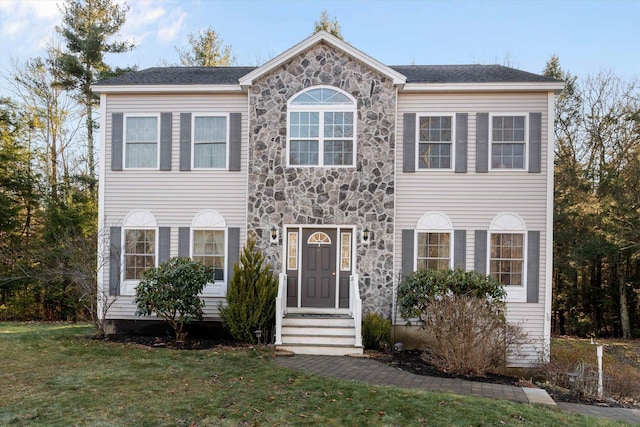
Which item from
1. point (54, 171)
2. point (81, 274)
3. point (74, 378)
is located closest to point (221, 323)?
point (81, 274)

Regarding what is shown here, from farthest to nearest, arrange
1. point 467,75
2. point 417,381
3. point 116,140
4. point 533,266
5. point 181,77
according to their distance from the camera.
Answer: point 181,77 < point 467,75 < point 116,140 < point 533,266 < point 417,381

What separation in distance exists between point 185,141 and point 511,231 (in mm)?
7942

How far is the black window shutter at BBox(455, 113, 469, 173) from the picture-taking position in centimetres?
1062

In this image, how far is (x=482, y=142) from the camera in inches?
418

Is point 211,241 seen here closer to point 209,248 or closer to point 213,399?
point 209,248

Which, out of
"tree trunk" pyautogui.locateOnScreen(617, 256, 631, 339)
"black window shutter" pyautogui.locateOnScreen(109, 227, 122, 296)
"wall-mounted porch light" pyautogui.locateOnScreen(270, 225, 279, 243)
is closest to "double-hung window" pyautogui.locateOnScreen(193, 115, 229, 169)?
"wall-mounted porch light" pyautogui.locateOnScreen(270, 225, 279, 243)

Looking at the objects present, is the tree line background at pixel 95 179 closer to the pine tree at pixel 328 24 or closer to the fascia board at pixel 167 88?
the pine tree at pixel 328 24

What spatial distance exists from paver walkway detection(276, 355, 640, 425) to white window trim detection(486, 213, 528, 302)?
3.79 metres

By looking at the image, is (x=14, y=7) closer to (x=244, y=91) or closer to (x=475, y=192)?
(x=244, y=91)

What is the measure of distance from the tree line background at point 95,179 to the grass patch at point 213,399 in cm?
837

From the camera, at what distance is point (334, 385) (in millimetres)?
6438

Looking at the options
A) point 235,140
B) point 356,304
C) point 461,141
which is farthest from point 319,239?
point 461,141

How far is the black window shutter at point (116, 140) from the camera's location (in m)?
11.0

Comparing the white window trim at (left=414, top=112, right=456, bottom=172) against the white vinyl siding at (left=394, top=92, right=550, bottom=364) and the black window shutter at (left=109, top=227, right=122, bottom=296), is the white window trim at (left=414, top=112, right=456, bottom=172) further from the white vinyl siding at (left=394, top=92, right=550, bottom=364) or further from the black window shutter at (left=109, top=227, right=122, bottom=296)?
the black window shutter at (left=109, top=227, right=122, bottom=296)
